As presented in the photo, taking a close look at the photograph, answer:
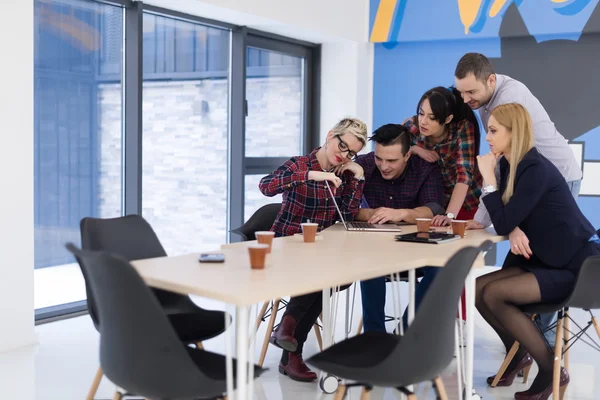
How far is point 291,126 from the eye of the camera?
6.67 metres

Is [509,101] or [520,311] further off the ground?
[509,101]

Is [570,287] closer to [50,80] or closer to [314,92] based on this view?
[50,80]

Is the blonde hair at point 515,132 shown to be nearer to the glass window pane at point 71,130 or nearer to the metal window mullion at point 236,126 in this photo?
the glass window pane at point 71,130

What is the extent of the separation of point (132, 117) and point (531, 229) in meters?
2.85

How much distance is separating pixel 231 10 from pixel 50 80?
1.37 meters

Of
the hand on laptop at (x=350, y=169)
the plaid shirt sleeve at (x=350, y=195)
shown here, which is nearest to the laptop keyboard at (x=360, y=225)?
the plaid shirt sleeve at (x=350, y=195)

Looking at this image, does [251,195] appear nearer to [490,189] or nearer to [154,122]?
[154,122]

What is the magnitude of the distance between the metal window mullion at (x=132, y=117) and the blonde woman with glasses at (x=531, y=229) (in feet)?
8.48

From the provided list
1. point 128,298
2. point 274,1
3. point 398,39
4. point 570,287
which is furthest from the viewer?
point 398,39

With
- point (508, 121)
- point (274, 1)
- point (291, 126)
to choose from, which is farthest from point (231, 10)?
point (508, 121)

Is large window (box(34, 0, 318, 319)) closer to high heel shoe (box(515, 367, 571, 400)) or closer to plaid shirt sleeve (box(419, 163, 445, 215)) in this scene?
plaid shirt sleeve (box(419, 163, 445, 215))

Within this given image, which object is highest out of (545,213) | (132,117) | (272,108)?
(272,108)

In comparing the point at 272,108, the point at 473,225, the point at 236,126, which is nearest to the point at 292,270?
the point at 473,225

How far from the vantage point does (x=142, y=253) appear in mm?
2668
